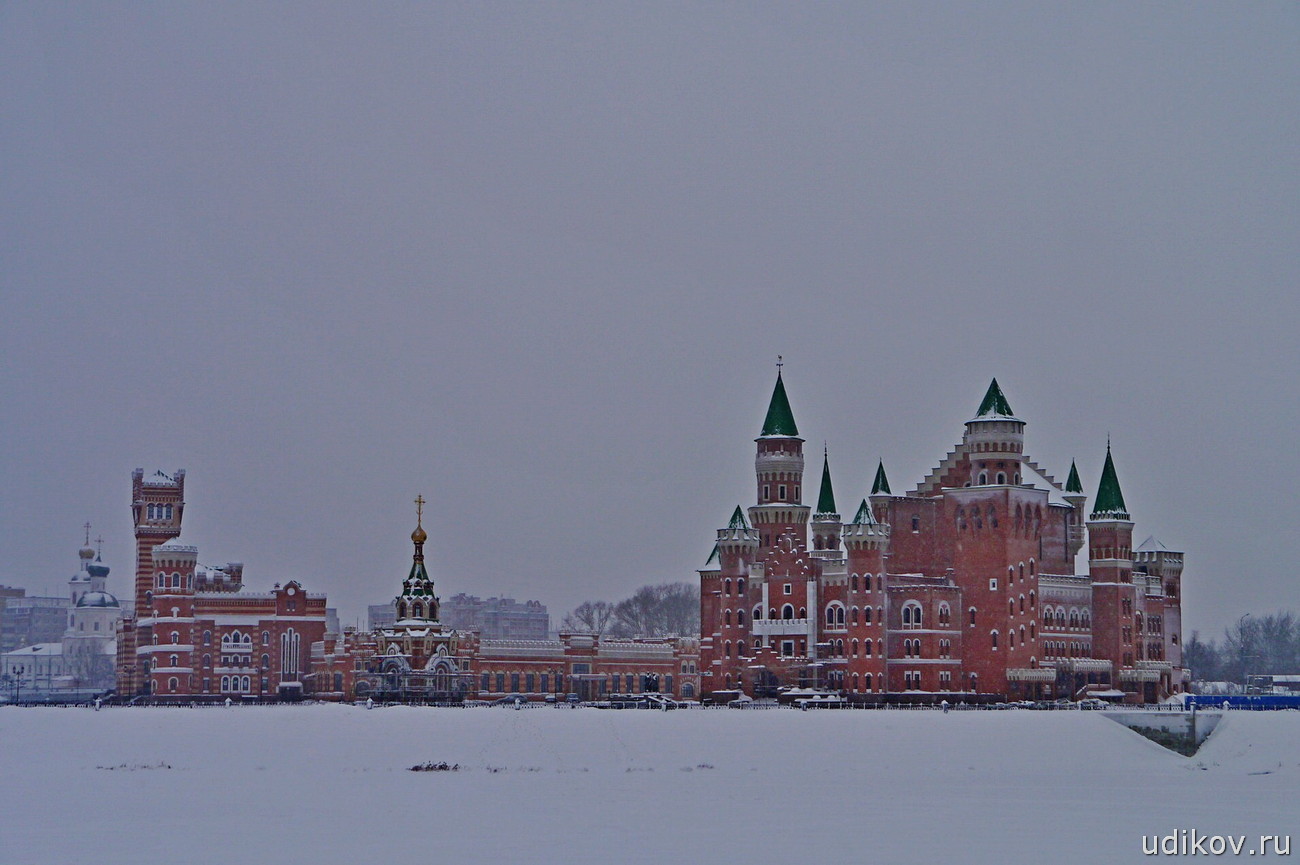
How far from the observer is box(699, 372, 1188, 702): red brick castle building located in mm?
115312

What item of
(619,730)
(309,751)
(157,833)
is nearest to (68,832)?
(157,833)

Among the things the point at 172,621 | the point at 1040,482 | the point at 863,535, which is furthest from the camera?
the point at 172,621

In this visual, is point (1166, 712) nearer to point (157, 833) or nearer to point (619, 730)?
point (619, 730)

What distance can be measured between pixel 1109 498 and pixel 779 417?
22555 mm

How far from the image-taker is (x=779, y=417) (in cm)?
13025

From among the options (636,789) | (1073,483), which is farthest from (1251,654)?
(636,789)

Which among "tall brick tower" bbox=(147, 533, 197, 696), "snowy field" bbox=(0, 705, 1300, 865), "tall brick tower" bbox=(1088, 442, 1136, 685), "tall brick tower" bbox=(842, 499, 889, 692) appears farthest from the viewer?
"tall brick tower" bbox=(147, 533, 197, 696)

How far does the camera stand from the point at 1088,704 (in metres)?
110

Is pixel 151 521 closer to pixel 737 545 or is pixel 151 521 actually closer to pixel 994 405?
pixel 737 545

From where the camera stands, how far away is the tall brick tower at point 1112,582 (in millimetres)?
120750

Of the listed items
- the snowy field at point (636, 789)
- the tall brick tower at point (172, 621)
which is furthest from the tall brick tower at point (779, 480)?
the tall brick tower at point (172, 621)

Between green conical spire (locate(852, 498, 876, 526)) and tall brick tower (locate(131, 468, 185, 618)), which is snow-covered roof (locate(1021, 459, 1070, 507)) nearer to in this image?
green conical spire (locate(852, 498, 876, 526))

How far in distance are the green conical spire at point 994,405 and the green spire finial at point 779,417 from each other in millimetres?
14814

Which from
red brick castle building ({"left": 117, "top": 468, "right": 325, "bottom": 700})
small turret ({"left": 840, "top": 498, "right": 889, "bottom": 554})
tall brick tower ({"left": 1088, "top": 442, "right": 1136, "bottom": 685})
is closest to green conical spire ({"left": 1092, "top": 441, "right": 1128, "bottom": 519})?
tall brick tower ({"left": 1088, "top": 442, "right": 1136, "bottom": 685})
